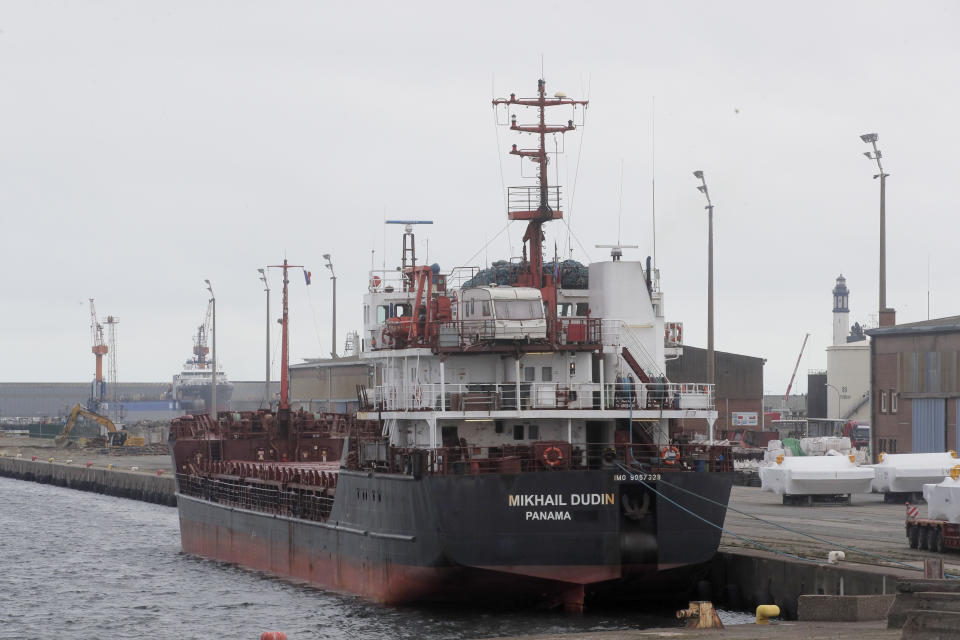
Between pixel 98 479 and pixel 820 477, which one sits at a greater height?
pixel 820 477

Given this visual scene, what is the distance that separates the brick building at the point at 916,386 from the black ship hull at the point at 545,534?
32.1 m

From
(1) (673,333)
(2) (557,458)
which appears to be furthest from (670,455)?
(1) (673,333)

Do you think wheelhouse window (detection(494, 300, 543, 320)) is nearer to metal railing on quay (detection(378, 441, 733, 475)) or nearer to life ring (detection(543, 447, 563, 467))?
metal railing on quay (detection(378, 441, 733, 475))

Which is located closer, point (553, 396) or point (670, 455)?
point (670, 455)

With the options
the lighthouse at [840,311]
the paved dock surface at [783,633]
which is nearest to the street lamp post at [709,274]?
the paved dock surface at [783,633]

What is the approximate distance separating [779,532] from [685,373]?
44.8 m

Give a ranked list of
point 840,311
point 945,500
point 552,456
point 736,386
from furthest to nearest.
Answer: point 840,311
point 736,386
point 945,500
point 552,456

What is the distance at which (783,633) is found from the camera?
24.5 metres

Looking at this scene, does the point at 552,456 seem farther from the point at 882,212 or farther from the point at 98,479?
the point at 98,479

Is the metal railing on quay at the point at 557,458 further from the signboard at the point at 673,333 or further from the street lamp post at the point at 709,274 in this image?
the street lamp post at the point at 709,274

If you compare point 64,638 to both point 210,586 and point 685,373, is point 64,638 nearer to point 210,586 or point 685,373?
point 210,586

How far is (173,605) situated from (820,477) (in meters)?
25.5

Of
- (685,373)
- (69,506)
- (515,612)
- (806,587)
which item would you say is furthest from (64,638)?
(685,373)

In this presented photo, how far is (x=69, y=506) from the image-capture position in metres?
82.4
